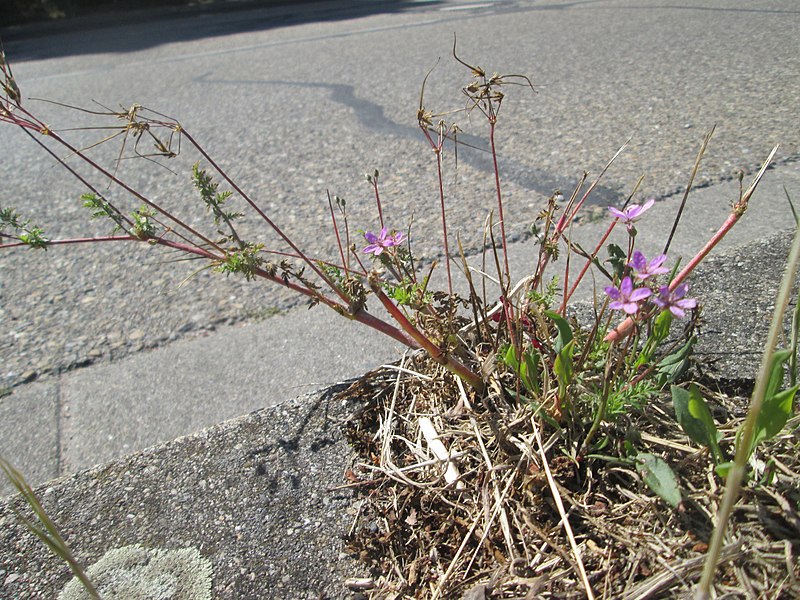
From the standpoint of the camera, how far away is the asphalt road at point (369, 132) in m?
2.70

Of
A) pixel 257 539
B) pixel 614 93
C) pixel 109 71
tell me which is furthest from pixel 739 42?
pixel 109 71

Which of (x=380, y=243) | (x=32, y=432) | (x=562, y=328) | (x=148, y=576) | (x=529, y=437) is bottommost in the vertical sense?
(x=32, y=432)

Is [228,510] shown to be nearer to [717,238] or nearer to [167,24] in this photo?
[717,238]

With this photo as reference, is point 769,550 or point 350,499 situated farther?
point 350,499

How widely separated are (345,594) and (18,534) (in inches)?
29.8

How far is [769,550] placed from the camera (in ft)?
3.68

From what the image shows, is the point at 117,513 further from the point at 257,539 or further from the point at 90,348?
the point at 90,348

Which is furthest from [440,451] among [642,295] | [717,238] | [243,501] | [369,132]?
[369,132]

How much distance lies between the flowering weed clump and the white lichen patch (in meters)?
0.32

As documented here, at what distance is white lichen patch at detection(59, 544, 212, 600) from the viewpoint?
1.31 m

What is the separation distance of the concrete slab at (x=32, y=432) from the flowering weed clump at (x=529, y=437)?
2.41 feet

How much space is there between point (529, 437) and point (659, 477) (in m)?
0.28

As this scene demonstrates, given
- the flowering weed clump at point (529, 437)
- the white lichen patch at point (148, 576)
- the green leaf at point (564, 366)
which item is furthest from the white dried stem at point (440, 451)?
the white lichen patch at point (148, 576)

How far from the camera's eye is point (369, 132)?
13.9ft
